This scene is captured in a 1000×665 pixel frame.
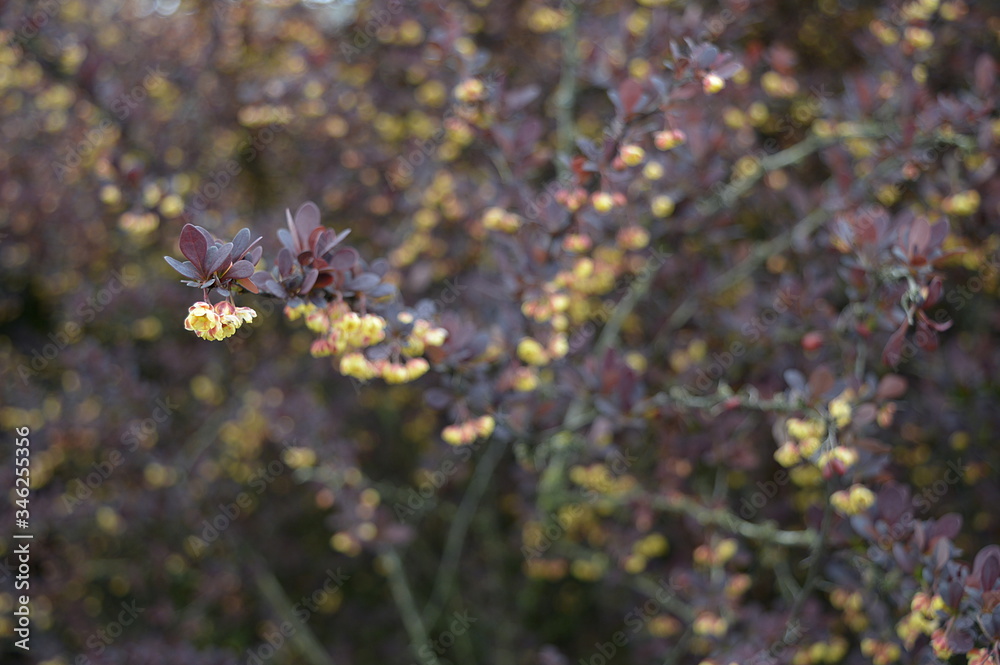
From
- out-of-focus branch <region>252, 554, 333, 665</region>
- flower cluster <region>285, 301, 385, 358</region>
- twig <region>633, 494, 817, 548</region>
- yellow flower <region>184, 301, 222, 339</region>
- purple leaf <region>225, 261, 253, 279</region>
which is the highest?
purple leaf <region>225, 261, 253, 279</region>

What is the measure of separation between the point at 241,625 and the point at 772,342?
2162 millimetres

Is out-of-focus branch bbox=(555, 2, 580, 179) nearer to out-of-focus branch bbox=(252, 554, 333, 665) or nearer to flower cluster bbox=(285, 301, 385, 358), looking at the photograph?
flower cluster bbox=(285, 301, 385, 358)

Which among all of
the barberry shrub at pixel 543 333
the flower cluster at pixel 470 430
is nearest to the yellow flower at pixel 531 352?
the barberry shrub at pixel 543 333

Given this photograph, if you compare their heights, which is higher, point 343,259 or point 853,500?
point 343,259

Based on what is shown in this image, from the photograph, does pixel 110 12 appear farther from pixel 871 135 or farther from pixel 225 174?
pixel 871 135

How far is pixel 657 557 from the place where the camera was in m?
2.25

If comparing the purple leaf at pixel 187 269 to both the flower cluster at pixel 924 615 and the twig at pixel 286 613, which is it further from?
the twig at pixel 286 613

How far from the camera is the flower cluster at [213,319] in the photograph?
0.93m

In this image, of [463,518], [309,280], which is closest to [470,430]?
[309,280]

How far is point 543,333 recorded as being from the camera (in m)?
1.57

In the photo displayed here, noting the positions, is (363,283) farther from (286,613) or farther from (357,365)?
(286,613)

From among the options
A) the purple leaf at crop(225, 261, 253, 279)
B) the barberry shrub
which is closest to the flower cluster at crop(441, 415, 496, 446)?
the barberry shrub

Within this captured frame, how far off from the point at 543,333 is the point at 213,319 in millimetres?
779

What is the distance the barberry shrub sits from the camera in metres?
1.38
